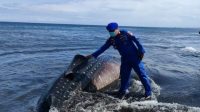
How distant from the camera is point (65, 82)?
33.9 feet

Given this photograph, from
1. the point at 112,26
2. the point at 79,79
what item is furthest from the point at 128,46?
the point at 79,79

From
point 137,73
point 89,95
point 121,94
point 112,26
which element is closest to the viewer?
point 112,26

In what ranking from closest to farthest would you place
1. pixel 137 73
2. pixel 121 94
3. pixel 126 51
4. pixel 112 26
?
pixel 112 26
pixel 126 51
pixel 137 73
pixel 121 94

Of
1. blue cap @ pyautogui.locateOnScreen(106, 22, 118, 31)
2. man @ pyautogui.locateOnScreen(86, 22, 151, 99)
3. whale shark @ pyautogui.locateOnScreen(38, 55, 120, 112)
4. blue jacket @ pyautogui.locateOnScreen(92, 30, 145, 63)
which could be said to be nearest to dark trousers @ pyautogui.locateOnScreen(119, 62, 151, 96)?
man @ pyautogui.locateOnScreen(86, 22, 151, 99)

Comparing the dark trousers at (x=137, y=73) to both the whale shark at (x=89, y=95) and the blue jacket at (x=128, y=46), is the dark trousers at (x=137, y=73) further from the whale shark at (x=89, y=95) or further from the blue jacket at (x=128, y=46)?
the whale shark at (x=89, y=95)

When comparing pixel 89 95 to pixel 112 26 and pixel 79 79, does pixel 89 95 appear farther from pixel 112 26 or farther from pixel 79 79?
pixel 112 26

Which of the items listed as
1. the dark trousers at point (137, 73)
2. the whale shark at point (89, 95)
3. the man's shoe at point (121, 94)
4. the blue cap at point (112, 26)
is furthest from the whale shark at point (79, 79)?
the blue cap at point (112, 26)

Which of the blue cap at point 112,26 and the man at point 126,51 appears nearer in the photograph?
the blue cap at point 112,26

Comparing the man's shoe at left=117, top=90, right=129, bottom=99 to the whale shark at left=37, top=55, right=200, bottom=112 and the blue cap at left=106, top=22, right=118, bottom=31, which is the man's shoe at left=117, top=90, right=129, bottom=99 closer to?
the whale shark at left=37, top=55, right=200, bottom=112

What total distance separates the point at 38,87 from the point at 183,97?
508 cm

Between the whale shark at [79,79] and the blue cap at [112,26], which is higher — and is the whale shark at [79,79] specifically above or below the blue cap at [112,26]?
below

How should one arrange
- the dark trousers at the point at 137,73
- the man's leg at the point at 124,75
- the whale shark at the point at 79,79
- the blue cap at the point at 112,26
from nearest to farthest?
the whale shark at the point at 79,79
the blue cap at the point at 112,26
the dark trousers at the point at 137,73
the man's leg at the point at 124,75

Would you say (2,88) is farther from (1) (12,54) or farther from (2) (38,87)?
(1) (12,54)

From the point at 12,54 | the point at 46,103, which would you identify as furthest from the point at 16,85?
the point at 12,54
